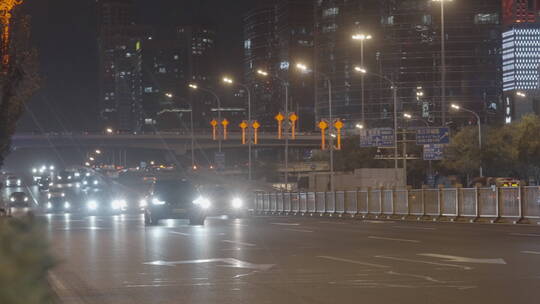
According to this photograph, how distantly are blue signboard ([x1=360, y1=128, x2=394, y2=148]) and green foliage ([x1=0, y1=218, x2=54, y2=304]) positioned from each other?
55.3 meters

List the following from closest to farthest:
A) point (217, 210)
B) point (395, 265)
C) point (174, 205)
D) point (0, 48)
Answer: point (395, 265) → point (0, 48) → point (174, 205) → point (217, 210)

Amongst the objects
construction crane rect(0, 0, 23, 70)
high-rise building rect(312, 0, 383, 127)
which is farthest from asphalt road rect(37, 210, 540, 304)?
high-rise building rect(312, 0, 383, 127)

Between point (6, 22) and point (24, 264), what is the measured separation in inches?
1001

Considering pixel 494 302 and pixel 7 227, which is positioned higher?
pixel 7 227

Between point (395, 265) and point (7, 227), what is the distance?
1232cm

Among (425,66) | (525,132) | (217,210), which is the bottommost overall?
(217,210)

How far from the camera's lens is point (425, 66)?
6014 inches

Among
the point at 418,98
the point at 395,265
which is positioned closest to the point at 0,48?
Result: the point at 395,265

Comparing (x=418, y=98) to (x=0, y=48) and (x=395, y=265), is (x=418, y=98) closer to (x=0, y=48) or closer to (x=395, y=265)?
(x=0, y=48)

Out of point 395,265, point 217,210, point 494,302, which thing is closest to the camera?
point 494,302

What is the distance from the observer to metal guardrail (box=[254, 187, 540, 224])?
3384 centimetres

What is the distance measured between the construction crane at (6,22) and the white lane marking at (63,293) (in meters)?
13.1

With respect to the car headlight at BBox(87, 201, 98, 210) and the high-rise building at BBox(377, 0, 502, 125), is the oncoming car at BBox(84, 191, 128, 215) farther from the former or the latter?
the high-rise building at BBox(377, 0, 502, 125)

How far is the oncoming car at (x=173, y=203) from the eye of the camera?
34.5 metres
